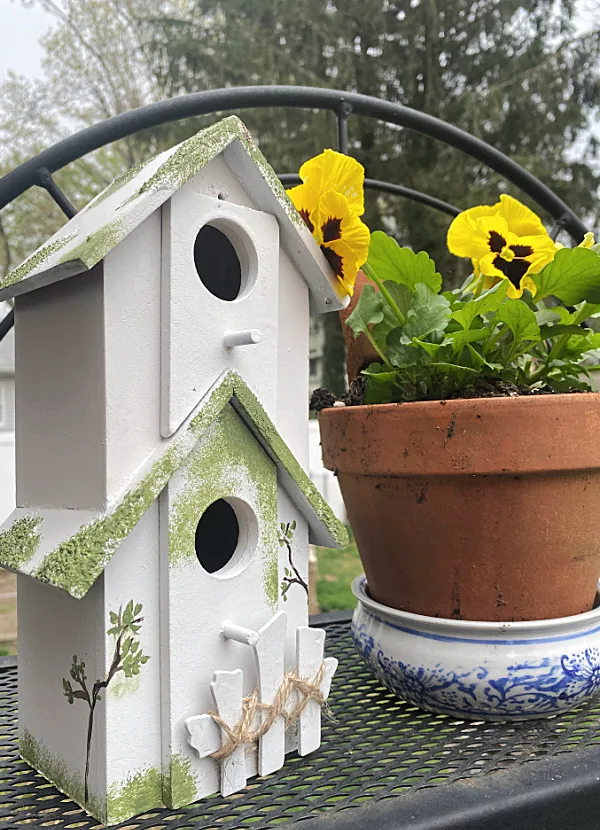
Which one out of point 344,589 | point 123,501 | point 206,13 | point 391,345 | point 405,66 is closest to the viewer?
point 123,501

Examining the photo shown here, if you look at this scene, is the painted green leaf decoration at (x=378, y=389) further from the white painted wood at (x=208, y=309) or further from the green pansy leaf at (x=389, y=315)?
the white painted wood at (x=208, y=309)

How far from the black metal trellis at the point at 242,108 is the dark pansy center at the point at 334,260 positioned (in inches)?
11.8

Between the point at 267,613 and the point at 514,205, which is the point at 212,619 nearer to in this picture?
the point at 267,613

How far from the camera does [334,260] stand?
0.58 metres

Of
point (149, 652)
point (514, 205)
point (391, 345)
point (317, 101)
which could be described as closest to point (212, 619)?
point (149, 652)

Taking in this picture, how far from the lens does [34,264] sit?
1.65 ft

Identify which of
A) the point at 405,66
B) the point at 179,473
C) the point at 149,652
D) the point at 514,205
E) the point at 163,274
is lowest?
the point at 149,652

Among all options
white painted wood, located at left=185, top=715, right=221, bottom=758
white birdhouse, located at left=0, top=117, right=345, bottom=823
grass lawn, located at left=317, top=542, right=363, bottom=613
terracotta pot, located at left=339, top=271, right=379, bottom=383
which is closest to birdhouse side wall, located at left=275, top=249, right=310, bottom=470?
white birdhouse, located at left=0, top=117, right=345, bottom=823

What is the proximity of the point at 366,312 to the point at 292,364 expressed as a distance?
0.10 meters

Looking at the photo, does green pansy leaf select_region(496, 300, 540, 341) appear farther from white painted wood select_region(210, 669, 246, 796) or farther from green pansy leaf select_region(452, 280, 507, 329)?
white painted wood select_region(210, 669, 246, 796)

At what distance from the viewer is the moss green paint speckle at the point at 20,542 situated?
0.46 meters

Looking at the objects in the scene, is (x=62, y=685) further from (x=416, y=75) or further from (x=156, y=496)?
(x=416, y=75)

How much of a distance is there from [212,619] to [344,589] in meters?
2.45

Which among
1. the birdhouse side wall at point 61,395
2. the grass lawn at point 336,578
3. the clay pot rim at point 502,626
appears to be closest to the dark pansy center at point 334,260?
the birdhouse side wall at point 61,395
